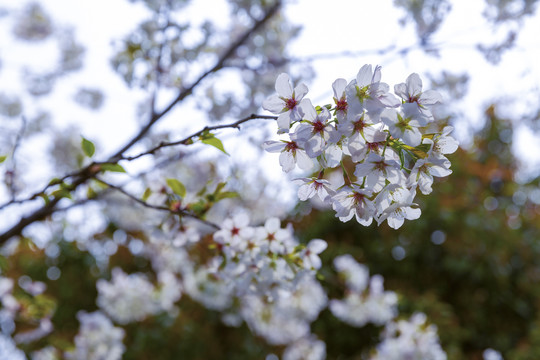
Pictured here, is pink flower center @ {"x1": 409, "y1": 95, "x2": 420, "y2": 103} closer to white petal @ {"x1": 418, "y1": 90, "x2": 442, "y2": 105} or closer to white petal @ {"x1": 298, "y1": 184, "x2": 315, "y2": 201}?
white petal @ {"x1": 418, "y1": 90, "x2": 442, "y2": 105}

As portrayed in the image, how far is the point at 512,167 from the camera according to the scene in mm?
7090

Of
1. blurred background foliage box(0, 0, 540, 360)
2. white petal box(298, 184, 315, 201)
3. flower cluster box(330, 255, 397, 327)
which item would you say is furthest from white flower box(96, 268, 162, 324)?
white petal box(298, 184, 315, 201)

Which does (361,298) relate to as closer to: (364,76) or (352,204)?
(352,204)

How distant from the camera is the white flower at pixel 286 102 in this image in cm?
75

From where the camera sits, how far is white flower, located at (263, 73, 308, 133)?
0.75 meters

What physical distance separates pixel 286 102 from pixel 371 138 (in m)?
0.17

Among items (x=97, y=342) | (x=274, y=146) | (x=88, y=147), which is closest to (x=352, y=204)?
(x=274, y=146)

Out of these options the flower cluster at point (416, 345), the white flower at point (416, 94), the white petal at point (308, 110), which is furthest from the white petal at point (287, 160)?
the flower cluster at point (416, 345)

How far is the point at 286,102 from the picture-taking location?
803 mm

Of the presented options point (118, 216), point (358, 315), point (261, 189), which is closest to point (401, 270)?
point (261, 189)

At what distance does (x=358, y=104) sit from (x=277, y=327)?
8.92 ft

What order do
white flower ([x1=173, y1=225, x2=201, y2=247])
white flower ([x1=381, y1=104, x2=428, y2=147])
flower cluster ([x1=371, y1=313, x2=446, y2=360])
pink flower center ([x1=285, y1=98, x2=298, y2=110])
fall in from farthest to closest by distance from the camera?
1. flower cluster ([x1=371, y1=313, x2=446, y2=360])
2. white flower ([x1=173, y1=225, x2=201, y2=247])
3. pink flower center ([x1=285, y1=98, x2=298, y2=110])
4. white flower ([x1=381, y1=104, x2=428, y2=147])

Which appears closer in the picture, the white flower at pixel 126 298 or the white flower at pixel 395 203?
the white flower at pixel 395 203

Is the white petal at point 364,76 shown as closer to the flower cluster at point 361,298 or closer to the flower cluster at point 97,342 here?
the flower cluster at point 361,298
